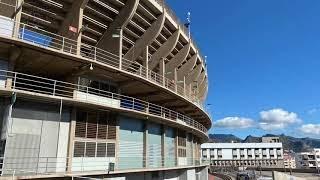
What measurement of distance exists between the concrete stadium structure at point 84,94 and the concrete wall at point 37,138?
2.2 inches

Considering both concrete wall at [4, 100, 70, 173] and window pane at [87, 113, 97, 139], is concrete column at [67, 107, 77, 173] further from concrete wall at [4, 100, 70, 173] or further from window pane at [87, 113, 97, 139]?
window pane at [87, 113, 97, 139]

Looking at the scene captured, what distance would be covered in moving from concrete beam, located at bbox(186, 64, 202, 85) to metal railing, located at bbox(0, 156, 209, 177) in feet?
55.8

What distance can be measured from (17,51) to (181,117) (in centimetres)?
2211

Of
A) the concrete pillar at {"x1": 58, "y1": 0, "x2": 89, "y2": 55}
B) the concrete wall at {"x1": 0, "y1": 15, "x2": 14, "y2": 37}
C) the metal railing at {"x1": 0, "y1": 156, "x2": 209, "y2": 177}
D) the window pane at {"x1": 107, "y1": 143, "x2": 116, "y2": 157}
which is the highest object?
the concrete pillar at {"x1": 58, "y1": 0, "x2": 89, "y2": 55}

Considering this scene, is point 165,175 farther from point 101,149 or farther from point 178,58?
point 178,58

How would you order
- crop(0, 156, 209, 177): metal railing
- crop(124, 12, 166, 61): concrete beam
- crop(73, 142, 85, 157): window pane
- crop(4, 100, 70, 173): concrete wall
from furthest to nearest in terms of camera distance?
crop(124, 12, 166, 61): concrete beam < crop(73, 142, 85, 157): window pane < crop(4, 100, 70, 173): concrete wall < crop(0, 156, 209, 177): metal railing

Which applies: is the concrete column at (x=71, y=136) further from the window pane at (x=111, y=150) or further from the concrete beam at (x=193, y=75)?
the concrete beam at (x=193, y=75)

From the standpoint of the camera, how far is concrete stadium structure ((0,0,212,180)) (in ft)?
63.2

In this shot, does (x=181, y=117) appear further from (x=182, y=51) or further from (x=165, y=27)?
(x=165, y=27)

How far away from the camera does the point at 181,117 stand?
1487 inches

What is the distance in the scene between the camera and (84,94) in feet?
75.3

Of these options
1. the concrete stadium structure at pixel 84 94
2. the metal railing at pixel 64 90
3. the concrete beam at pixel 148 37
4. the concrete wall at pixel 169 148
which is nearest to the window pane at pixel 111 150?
the concrete stadium structure at pixel 84 94

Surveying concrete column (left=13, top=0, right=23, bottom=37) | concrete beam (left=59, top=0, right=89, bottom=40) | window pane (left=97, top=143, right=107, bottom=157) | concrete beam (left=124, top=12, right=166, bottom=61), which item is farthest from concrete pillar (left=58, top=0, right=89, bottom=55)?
window pane (left=97, top=143, right=107, bottom=157)

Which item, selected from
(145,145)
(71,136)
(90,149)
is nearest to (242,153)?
(145,145)
